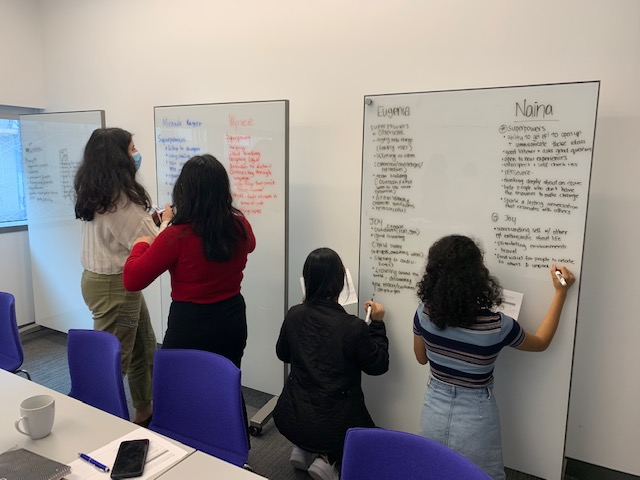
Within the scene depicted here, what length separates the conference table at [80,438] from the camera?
1.25 metres

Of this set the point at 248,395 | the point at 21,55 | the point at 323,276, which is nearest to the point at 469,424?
the point at 323,276

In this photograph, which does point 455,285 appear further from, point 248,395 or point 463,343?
point 248,395

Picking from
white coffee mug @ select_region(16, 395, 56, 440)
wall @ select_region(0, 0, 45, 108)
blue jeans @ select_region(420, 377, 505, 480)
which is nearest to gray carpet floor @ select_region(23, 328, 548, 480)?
blue jeans @ select_region(420, 377, 505, 480)

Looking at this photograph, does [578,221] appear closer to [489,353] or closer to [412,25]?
[489,353]

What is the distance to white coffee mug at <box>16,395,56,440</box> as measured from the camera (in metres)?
1.34

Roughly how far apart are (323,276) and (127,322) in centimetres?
115

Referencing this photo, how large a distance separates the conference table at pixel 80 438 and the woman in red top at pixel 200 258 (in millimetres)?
568

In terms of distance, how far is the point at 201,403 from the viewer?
1.74 meters

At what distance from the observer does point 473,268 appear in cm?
179

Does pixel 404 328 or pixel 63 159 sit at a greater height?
pixel 63 159

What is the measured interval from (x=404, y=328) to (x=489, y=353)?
0.69m

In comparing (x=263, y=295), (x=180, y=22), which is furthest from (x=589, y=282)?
(x=180, y=22)

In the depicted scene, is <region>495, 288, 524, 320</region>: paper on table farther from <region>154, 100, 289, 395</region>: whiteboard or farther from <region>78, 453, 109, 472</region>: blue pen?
<region>78, 453, 109, 472</region>: blue pen

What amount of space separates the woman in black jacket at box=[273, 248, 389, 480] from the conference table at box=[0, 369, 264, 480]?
2.65ft
